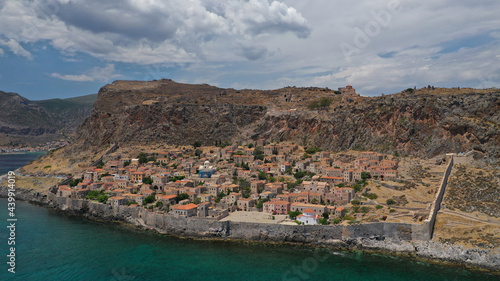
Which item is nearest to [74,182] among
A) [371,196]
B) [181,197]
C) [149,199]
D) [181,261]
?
[149,199]

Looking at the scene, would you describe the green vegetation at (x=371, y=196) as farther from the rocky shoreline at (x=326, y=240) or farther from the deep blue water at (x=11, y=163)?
the deep blue water at (x=11, y=163)

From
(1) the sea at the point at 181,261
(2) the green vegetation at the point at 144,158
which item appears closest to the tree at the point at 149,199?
(1) the sea at the point at 181,261

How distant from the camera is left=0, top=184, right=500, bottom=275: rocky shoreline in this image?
2695cm

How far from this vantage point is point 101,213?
41.4m

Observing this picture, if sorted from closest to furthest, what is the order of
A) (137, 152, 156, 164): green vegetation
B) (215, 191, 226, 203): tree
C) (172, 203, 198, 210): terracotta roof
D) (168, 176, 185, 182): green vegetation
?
(172, 203, 198, 210): terracotta roof, (215, 191, 226, 203): tree, (168, 176, 185, 182): green vegetation, (137, 152, 156, 164): green vegetation

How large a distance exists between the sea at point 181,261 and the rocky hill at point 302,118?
79.2ft

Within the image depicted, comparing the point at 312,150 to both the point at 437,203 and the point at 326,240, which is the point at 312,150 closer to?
the point at 437,203

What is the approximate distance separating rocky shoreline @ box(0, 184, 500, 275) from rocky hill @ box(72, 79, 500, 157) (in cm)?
1953

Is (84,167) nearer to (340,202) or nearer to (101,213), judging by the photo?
(101,213)

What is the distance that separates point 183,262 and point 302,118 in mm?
42324

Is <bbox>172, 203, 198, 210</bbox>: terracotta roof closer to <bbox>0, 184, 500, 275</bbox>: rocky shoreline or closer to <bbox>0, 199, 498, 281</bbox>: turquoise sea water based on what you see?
<bbox>0, 184, 500, 275</bbox>: rocky shoreline

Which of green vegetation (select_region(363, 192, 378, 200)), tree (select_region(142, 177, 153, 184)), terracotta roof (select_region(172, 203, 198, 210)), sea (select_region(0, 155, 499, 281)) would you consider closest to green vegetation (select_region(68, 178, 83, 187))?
tree (select_region(142, 177, 153, 184))

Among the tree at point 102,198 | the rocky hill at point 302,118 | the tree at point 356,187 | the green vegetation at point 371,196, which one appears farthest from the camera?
the rocky hill at point 302,118

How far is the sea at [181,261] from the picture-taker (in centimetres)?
2612
